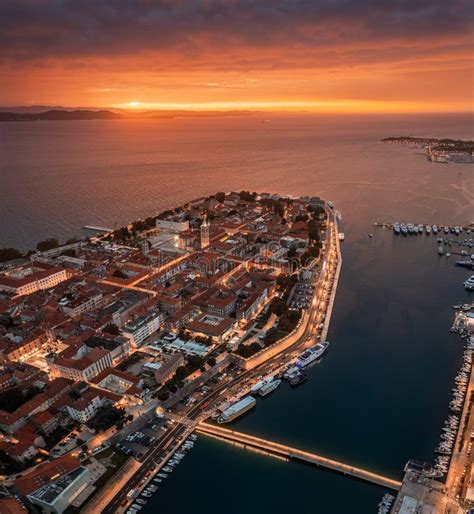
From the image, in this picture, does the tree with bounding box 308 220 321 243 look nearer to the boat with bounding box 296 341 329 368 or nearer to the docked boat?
the boat with bounding box 296 341 329 368

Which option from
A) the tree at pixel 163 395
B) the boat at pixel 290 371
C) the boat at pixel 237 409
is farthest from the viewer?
the boat at pixel 290 371

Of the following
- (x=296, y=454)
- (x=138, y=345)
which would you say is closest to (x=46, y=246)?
(x=138, y=345)

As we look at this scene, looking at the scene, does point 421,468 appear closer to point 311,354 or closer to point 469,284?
point 311,354

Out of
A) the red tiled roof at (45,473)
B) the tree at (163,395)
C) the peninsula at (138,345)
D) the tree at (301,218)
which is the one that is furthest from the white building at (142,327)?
the tree at (301,218)

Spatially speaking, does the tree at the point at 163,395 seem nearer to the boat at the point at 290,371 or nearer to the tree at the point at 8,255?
the boat at the point at 290,371

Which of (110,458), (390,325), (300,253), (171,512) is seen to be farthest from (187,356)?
(300,253)

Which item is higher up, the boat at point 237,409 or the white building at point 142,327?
the white building at point 142,327
